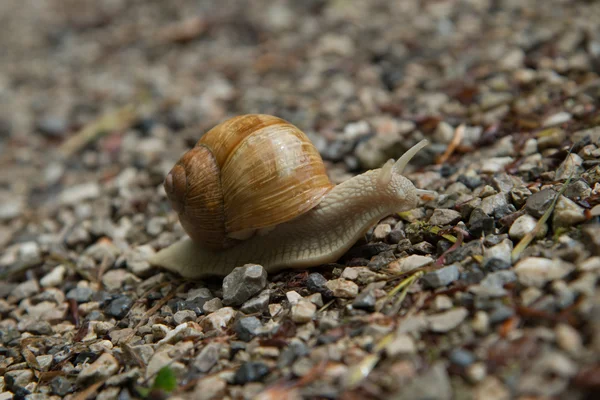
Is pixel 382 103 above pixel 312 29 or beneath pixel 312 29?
beneath

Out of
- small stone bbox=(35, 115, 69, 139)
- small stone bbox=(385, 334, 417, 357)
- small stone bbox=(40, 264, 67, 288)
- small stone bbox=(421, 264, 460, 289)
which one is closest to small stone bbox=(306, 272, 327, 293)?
small stone bbox=(421, 264, 460, 289)

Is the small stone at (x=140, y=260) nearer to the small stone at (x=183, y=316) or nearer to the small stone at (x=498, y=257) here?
the small stone at (x=183, y=316)

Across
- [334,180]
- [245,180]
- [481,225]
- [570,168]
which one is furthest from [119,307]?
[570,168]

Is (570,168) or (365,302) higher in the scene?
(570,168)

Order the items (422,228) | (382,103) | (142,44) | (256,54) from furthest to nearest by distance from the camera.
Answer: (142,44) → (256,54) → (382,103) → (422,228)

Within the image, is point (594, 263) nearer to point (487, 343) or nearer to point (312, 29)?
point (487, 343)

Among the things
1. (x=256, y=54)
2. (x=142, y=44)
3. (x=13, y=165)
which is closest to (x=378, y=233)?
(x=256, y=54)

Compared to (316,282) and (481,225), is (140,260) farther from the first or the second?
(481,225)
